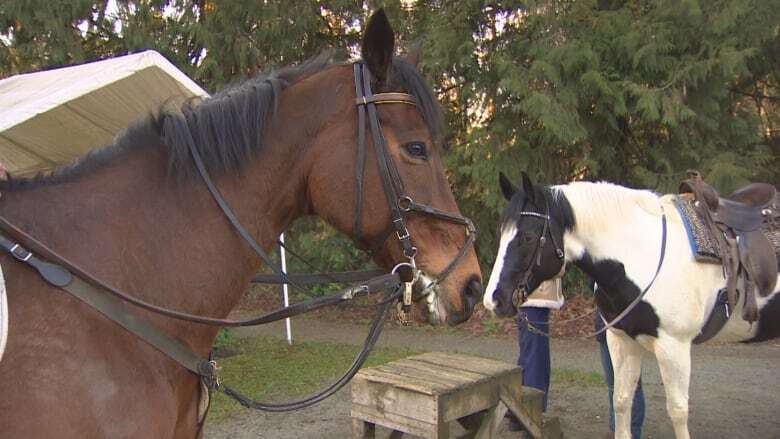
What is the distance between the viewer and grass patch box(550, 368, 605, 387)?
6216mm

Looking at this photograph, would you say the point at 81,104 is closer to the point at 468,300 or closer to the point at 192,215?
the point at 192,215

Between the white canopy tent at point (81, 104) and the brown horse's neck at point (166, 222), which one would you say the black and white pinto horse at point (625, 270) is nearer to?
the white canopy tent at point (81, 104)

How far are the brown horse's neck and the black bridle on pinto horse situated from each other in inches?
2.1

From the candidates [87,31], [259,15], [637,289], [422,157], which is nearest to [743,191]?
[637,289]

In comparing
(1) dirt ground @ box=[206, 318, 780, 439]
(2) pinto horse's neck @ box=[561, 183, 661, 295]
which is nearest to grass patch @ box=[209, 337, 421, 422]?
(1) dirt ground @ box=[206, 318, 780, 439]

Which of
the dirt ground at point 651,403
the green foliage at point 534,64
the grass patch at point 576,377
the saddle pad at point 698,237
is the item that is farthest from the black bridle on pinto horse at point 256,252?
the green foliage at point 534,64

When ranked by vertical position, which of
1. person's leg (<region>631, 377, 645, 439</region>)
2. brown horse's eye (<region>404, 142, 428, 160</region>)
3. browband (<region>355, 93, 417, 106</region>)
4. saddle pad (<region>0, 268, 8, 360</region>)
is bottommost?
person's leg (<region>631, 377, 645, 439</region>)

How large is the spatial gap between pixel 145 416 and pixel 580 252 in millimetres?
3222

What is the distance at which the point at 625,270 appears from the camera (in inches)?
154

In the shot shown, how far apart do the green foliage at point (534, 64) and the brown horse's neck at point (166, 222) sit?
233 inches

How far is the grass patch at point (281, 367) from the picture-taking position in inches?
237

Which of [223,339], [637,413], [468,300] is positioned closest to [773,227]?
[637,413]

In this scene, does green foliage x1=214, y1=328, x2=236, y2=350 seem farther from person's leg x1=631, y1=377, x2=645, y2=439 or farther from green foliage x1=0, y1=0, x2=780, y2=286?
person's leg x1=631, y1=377, x2=645, y2=439

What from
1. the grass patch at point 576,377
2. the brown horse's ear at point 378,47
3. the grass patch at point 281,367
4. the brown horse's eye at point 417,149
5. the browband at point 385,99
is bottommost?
the grass patch at point 281,367
